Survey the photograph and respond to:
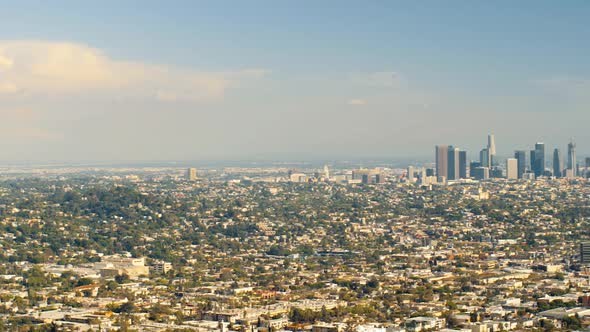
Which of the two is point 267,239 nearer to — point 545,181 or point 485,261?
point 485,261

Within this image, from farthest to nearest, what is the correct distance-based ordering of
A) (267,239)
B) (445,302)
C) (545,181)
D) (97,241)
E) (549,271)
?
(545,181) → (267,239) → (97,241) → (549,271) → (445,302)

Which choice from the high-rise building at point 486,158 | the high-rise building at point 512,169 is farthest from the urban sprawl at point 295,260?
the high-rise building at point 486,158

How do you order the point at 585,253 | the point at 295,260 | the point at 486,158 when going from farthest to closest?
the point at 486,158, the point at 295,260, the point at 585,253

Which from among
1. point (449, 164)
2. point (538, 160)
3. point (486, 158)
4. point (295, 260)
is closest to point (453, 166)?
point (449, 164)

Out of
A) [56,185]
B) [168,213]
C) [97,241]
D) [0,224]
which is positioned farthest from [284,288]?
[56,185]

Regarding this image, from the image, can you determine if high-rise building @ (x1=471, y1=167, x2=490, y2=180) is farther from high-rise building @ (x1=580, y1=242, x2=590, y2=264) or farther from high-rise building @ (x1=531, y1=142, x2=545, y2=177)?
high-rise building @ (x1=580, y1=242, x2=590, y2=264)

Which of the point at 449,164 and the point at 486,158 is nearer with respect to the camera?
the point at 449,164

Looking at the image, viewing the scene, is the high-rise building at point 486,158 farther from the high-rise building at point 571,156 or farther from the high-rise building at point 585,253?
the high-rise building at point 585,253

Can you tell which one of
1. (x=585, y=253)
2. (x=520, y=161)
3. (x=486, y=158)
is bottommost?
(x=585, y=253)

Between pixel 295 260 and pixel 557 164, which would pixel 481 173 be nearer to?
pixel 557 164
